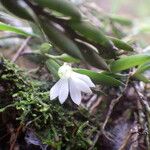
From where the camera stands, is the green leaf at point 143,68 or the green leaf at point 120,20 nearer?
the green leaf at point 143,68

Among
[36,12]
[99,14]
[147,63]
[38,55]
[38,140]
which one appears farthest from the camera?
[99,14]

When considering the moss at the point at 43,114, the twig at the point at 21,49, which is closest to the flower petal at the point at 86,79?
the moss at the point at 43,114

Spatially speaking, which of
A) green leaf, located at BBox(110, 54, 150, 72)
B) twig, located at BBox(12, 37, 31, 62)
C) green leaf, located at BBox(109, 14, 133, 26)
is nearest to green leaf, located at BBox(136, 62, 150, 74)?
green leaf, located at BBox(110, 54, 150, 72)

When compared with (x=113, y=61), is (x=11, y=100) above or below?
below

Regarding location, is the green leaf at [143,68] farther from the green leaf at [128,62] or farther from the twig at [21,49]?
the twig at [21,49]

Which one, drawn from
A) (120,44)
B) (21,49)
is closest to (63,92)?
(120,44)

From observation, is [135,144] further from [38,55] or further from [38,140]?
[38,55]

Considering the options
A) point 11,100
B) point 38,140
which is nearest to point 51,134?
point 38,140
